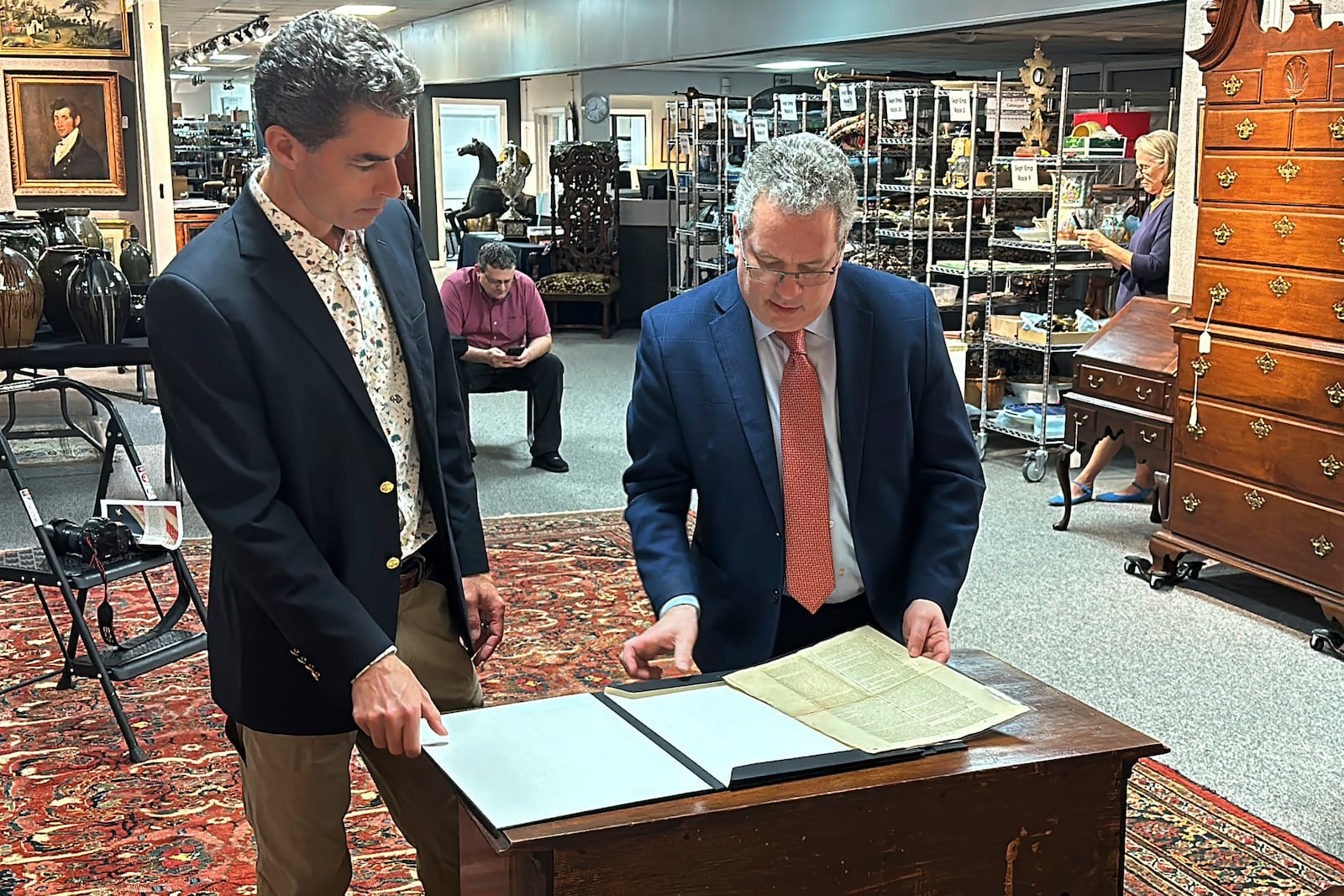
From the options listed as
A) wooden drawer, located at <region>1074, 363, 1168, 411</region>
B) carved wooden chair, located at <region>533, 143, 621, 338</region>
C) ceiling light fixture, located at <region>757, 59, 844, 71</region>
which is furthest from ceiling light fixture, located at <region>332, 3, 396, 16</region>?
wooden drawer, located at <region>1074, 363, 1168, 411</region>

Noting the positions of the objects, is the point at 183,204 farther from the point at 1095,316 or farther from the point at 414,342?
the point at 414,342

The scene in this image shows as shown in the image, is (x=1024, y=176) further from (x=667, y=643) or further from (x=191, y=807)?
(x=667, y=643)

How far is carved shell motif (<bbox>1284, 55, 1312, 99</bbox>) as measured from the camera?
4.76 metres

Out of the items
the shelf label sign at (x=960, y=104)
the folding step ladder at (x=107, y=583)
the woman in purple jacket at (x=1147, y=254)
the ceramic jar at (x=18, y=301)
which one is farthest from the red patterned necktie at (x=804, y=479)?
the shelf label sign at (x=960, y=104)

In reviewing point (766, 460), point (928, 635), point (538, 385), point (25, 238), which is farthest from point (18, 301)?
point (928, 635)

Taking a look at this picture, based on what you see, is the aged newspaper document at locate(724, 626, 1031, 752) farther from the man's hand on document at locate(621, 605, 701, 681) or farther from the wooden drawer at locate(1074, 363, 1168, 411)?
the wooden drawer at locate(1074, 363, 1168, 411)

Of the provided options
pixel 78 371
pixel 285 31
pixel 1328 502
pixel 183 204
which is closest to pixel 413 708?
pixel 285 31

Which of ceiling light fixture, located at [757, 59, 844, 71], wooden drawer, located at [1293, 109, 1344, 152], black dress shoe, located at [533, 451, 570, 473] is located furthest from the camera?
ceiling light fixture, located at [757, 59, 844, 71]

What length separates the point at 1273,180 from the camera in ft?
16.2

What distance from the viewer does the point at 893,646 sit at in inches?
81.3

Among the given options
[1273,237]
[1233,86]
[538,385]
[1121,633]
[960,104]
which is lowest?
[1121,633]

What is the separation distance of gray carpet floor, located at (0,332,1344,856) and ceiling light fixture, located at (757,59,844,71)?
654 cm

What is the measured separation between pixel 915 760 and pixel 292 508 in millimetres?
903

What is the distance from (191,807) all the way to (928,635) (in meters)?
2.34
